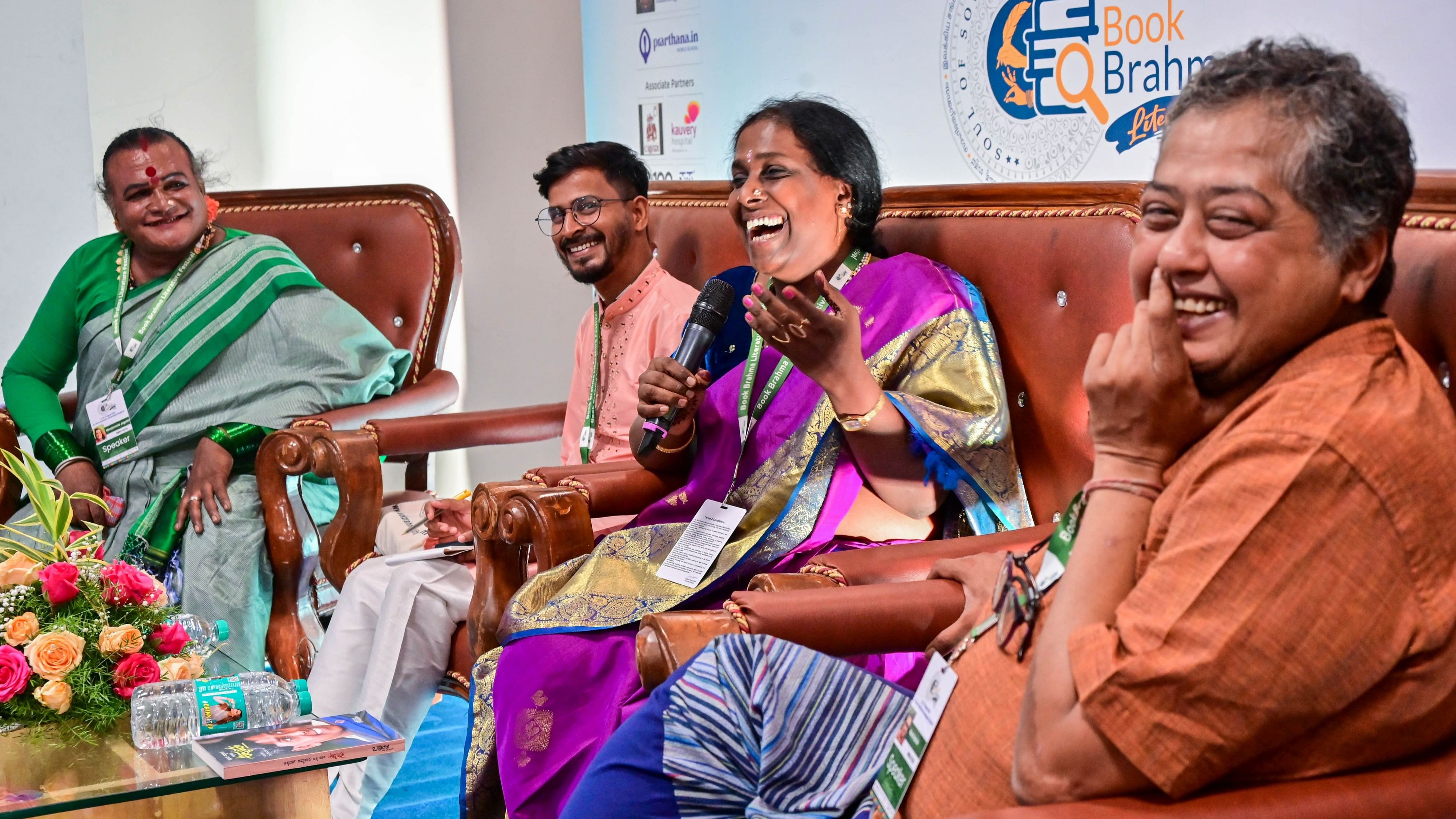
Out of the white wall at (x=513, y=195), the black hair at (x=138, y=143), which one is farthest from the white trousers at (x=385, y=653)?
the white wall at (x=513, y=195)

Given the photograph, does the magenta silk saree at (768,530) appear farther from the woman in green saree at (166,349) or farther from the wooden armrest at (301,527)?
the woman in green saree at (166,349)

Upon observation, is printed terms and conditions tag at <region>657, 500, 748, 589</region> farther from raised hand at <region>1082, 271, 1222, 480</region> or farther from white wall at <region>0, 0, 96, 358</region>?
white wall at <region>0, 0, 96, 358</region>

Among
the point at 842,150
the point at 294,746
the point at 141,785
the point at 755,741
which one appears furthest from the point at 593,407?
the point at 755,741

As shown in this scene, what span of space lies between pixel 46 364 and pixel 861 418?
7.73ft

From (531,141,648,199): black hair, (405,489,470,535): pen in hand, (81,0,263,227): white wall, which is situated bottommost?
(405,489,470,535): pen in hand

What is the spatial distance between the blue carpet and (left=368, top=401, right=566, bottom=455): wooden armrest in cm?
58

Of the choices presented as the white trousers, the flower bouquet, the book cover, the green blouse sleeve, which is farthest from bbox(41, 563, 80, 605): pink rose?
the green blouse sleeve

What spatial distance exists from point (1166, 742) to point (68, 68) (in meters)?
4.43

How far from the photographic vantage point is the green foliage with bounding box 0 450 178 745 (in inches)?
75.3

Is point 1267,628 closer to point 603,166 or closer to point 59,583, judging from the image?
point 59,583

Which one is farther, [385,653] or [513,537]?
[385,653]

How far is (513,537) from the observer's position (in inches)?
89.7

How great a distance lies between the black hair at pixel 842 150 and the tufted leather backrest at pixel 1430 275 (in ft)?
3.20

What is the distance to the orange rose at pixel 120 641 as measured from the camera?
1938mm
